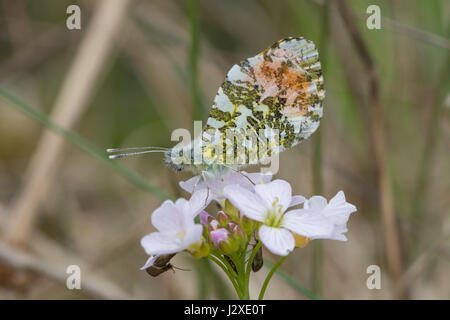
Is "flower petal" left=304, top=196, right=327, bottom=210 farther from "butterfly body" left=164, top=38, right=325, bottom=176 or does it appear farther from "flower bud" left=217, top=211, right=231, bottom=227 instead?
"butterfly body" left=164, top=38, right=325, bottom=176

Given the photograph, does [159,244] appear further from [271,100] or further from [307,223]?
[271,100]

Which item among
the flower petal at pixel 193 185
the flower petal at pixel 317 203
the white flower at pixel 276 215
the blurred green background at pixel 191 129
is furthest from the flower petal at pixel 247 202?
the blurred green background at pixel 191 129

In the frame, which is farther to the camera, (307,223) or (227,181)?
(227,181)

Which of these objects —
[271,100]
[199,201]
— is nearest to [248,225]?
[199,201]

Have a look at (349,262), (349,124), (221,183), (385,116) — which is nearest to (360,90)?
(349,124)

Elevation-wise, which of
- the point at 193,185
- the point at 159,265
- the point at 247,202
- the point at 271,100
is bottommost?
the point at 159,265

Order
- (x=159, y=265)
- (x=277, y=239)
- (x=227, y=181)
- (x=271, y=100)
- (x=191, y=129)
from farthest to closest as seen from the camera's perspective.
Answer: (x=191, y=129) < (x=271, y=100) < (x=227, y=181) < (x=159, y=265) < (x=277, y=239)

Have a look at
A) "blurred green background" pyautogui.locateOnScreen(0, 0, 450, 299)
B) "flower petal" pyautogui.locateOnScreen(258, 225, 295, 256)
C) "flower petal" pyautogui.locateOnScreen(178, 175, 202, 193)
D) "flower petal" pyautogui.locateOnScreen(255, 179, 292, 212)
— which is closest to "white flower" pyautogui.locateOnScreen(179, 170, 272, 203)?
"flower petal" pyautogui.locateOnScreen(178, 175, 202, 193)
